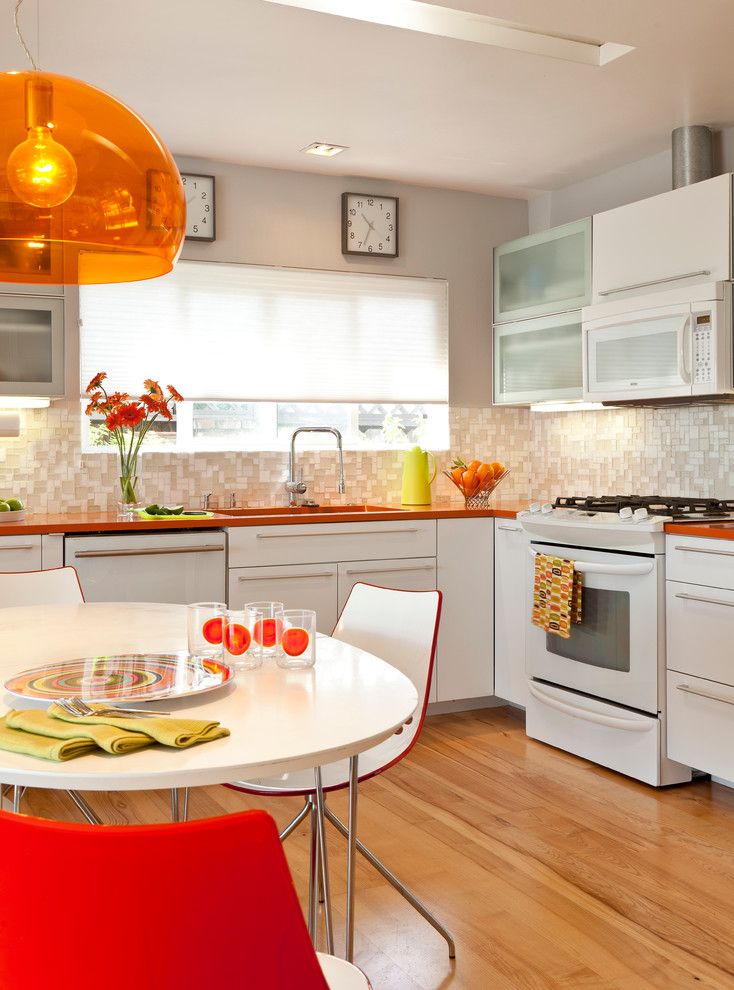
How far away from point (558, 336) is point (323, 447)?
3.96ft

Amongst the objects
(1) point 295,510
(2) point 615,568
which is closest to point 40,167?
(2) point 615,568

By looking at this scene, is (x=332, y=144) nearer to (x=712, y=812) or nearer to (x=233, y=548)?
(x=233, y=548)

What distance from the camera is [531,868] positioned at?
9.13 ft

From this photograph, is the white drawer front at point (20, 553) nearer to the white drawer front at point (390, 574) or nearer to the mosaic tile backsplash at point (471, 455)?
the mosaic tile backsplash at point (471, 455)

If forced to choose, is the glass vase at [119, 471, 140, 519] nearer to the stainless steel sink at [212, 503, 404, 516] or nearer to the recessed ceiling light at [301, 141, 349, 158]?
the stainless steel sink at [212, 503, 404, 516]

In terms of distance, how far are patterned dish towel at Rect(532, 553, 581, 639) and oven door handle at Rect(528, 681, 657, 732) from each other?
0.26 metres

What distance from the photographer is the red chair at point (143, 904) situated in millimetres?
868

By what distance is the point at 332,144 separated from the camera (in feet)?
13.7

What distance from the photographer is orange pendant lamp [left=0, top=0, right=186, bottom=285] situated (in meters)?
1.60

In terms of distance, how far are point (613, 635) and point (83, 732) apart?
2581mm

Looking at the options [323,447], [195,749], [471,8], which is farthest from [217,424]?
[195,749]

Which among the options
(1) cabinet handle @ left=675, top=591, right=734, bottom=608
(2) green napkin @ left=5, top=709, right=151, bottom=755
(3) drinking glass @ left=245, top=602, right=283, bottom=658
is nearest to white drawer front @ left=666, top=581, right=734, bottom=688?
(1) cabinet handle @ left=675, top=591, right=734, bottom=608

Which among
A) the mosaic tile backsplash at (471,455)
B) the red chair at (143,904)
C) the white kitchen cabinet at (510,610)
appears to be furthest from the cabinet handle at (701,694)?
the red chair at (143,904)

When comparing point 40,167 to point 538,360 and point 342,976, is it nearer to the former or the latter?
point 342,976
